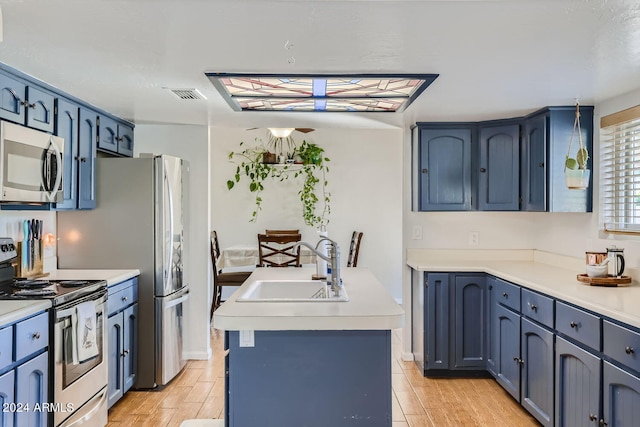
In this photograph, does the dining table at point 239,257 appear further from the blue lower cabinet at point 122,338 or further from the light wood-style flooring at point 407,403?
the blue lower cabinet at point 122,338

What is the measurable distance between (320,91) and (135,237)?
1788 millimetres

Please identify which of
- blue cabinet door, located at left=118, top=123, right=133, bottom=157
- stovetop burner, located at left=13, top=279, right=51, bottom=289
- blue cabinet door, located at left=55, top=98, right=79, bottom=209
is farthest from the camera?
blue cabinet door, located at left=118, top=123, right=133, bottom=157

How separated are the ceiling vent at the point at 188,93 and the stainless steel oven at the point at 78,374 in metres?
1.26

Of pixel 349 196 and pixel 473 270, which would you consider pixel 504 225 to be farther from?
pixel 349 196

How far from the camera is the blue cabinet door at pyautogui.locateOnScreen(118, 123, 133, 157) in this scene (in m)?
3.99

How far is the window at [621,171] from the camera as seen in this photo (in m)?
3.02

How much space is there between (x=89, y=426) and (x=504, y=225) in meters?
3.45

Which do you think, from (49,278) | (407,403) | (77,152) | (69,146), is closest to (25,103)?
(69,146)

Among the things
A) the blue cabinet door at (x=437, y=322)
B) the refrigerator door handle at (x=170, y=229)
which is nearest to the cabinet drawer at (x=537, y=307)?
the blue cabinet door at (x=437, y=322)

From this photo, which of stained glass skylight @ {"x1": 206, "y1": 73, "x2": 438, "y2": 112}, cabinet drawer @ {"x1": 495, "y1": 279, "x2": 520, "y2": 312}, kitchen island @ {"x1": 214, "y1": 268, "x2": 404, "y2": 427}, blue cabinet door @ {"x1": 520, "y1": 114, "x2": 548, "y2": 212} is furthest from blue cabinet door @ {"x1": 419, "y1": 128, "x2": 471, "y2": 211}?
kitchen island @ {"x1": 214, "y1": 268, "x2": 404, "y2": 427}

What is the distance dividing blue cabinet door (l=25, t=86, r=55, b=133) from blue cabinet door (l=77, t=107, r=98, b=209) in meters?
0.36

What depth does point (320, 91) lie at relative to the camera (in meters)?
2.81

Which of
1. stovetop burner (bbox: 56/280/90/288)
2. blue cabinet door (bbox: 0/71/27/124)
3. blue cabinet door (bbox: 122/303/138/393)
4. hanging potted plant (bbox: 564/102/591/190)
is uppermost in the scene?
blue cabinet door (bbox: 0/71/27/124)

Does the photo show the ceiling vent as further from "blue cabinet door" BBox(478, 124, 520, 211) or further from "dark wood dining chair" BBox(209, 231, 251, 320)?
"dark wood dining chair" BBox(209, 231, 251, 320)
